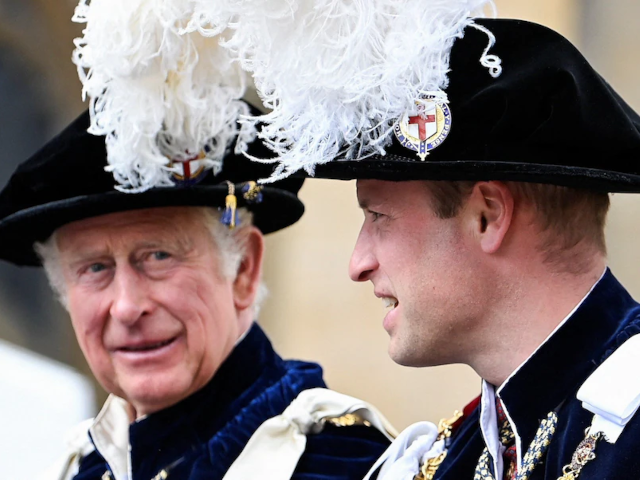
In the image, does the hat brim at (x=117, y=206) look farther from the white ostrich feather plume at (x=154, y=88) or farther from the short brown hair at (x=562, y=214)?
the short brown hair at (x=562, y=214)

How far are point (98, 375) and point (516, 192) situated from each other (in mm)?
1635

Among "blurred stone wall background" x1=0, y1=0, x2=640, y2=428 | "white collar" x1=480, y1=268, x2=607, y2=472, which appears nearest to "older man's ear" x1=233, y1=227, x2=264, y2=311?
"white collar" x1=480, y1=268, x2=607, y2=472

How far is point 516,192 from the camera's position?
2.16 metres

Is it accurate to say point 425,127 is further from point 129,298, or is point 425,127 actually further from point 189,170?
point 129,298

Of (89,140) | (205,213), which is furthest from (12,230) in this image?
(205,213)

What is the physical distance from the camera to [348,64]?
7.11 feet

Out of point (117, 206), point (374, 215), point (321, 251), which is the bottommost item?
point (321, 251)

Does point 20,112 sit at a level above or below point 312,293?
above

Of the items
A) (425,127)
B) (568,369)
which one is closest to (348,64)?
(425,127)

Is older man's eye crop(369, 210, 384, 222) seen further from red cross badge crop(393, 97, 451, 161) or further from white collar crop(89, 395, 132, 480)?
white collar crop(89, 395, 132, 480)

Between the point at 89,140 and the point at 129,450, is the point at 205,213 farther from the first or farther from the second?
the point at 129,450

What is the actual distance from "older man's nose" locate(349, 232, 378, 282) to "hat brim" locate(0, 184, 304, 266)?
2.78 ft

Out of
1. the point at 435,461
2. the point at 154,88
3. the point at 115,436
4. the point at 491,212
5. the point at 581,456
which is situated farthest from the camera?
the point at 115,436

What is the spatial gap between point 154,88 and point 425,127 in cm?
116
